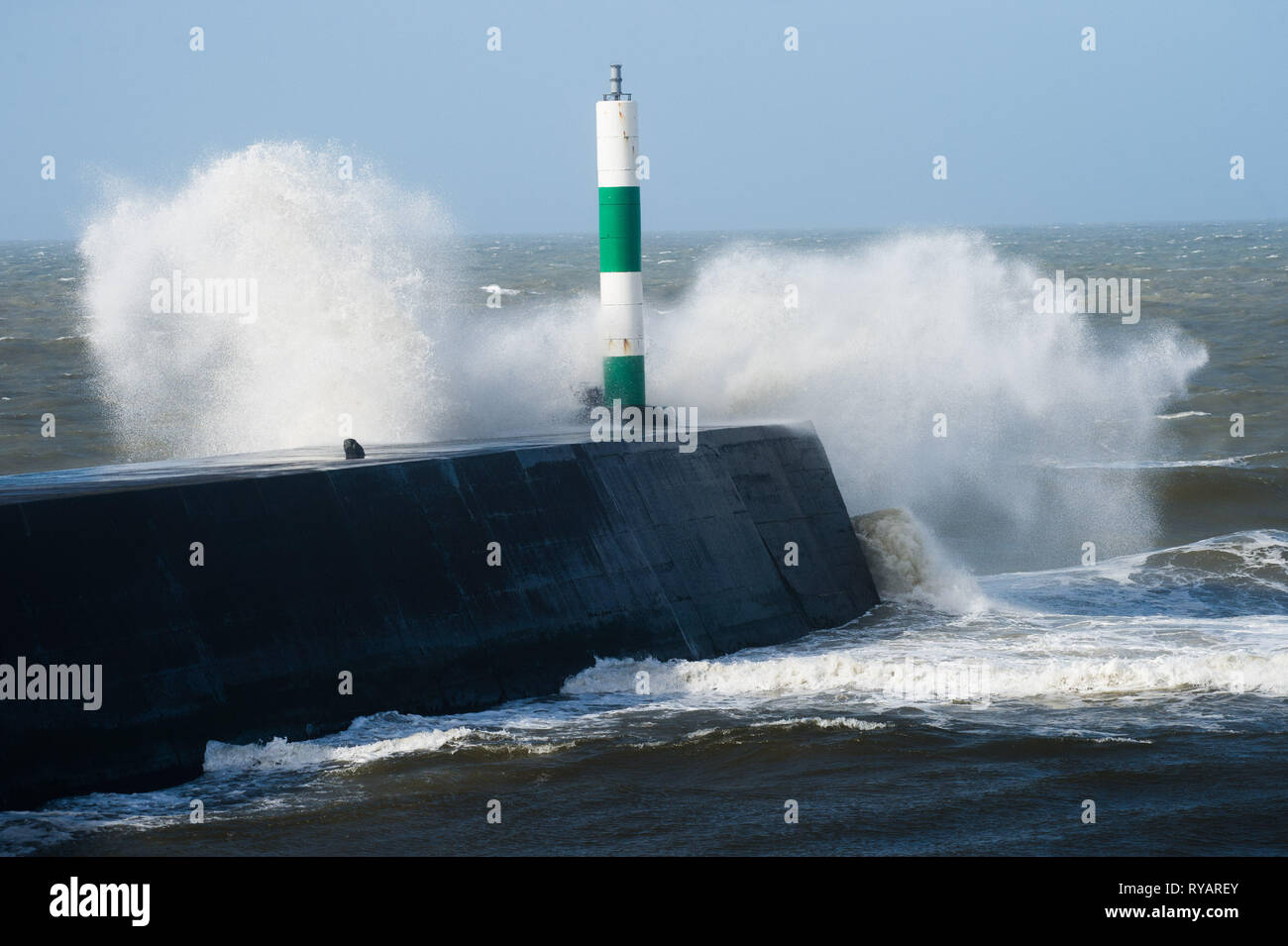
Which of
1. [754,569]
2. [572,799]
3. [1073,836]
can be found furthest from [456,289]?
[1073,836]

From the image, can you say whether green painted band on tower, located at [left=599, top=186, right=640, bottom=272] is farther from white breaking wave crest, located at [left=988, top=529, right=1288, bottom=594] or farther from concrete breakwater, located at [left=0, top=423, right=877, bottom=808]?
white breaking wave crest, located at [left=988, top=529, right=1288, bottom=594]

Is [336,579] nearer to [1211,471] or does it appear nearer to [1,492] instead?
[1,492]

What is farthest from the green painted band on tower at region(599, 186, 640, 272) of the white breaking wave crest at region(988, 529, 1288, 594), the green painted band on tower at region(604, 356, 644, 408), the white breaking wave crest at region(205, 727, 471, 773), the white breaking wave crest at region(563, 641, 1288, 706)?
the white breaking wave crest at region(205, 727, 471, 773)

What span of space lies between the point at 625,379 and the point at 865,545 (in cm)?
275

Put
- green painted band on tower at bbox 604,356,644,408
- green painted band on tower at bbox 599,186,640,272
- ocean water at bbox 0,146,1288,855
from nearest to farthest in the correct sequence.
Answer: ocean water at bbox 0,146,1288,855 < green painted band on tower at bbox 599,186,640,272 < green painted band on tower at bbox 604,356,644,408

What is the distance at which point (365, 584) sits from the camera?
1062 cm

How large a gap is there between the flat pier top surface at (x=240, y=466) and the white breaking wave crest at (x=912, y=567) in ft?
6.25

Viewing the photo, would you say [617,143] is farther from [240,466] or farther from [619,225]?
[240,466]

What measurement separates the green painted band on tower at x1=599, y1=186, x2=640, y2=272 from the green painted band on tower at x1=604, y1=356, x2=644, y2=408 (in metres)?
0.87

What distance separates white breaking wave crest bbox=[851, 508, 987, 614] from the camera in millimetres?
14516

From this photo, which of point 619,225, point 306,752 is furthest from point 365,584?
point 619,225

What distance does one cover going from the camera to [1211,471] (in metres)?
22.0

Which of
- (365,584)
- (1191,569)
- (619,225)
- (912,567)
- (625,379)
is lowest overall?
(1191,569)
